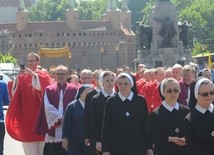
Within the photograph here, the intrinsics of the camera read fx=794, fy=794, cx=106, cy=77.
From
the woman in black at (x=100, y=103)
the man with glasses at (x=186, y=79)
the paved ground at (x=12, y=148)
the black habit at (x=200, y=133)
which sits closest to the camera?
the black habit at (x=200, y=133)

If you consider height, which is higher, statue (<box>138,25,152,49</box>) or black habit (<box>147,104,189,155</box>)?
statue (<box>138,25,152,49</box>)

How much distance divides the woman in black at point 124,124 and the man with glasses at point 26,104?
3.19 meters

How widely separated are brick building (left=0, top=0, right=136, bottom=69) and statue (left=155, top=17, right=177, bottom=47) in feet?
193

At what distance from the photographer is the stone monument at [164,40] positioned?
4388 centimetres

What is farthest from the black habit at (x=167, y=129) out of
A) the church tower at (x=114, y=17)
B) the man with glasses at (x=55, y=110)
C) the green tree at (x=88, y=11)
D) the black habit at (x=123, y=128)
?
the green tree at (x=88, y=11)

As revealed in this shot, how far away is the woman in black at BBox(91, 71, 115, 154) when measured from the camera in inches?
399

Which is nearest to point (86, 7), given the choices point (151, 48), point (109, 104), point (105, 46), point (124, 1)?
point (124, 1)

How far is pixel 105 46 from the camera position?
10694 centimetres

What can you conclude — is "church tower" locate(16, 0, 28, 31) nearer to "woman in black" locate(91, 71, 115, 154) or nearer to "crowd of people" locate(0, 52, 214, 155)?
"crowd of people" locate(0, 52, 214, 155)

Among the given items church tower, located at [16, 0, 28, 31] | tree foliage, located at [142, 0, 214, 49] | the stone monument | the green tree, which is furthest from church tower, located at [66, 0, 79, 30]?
the stone monument

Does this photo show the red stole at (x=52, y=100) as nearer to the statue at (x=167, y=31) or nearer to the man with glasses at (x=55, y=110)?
the man with glasses at (x=55, y=110)

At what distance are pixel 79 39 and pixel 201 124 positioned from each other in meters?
100

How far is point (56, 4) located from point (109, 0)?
64.8 ft

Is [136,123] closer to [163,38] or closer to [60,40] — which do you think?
[163,38]
